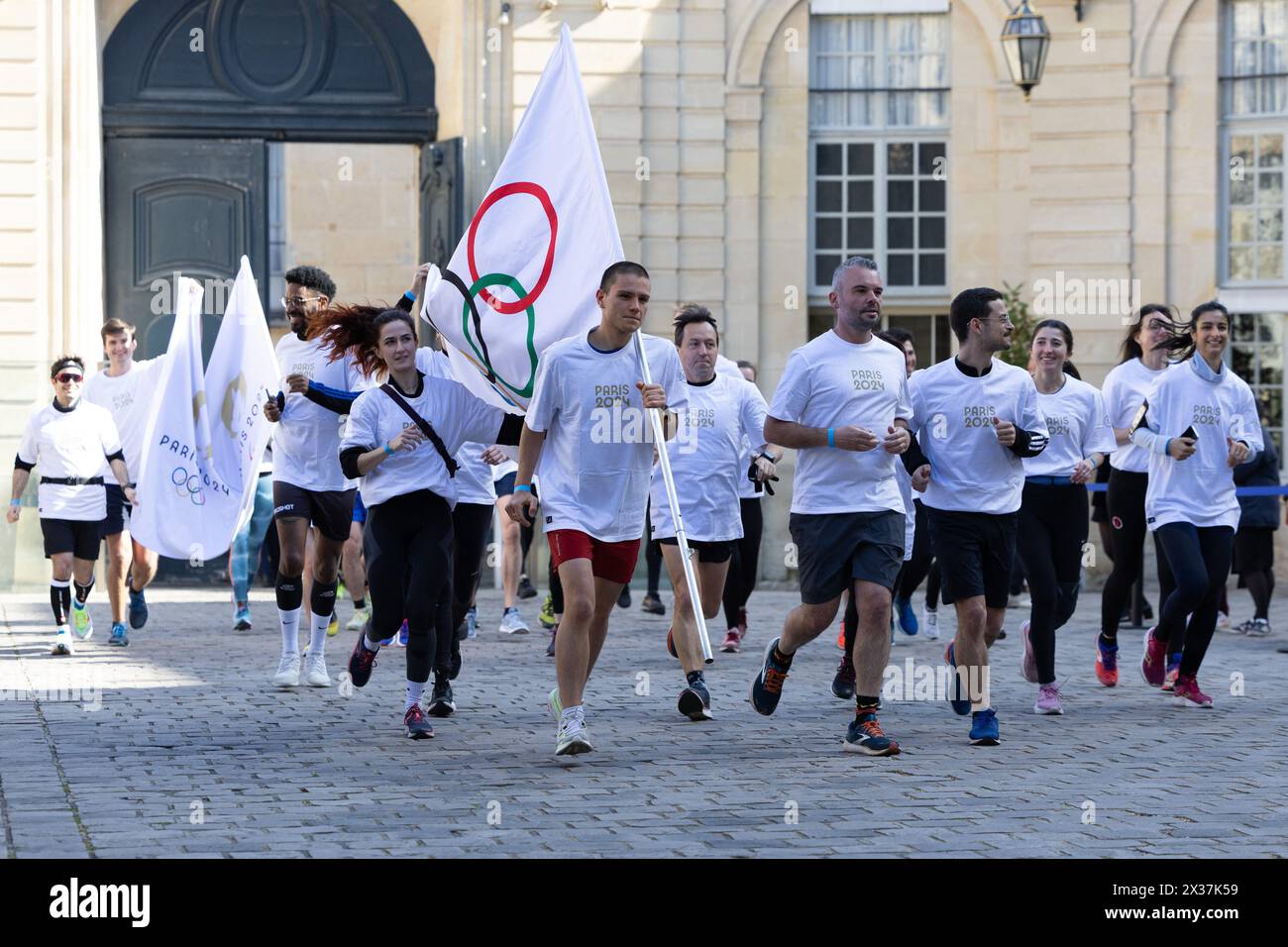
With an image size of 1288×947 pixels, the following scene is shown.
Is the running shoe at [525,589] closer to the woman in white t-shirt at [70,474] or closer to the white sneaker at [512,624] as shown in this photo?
the white sneaker at [512,624]

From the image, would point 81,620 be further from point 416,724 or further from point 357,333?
point 416,724

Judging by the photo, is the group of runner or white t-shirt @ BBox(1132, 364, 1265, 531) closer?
the group of runner

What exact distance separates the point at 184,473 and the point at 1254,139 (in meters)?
10.3

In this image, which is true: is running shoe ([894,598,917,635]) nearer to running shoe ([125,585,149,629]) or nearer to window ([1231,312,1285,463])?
running shoe ([125,585,149,629])

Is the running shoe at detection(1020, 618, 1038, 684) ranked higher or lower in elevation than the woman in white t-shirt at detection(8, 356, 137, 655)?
lower

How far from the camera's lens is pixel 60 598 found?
12891 millimetres

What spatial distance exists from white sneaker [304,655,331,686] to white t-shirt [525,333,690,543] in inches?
111

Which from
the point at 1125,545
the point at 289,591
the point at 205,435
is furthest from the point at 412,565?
the point at 1125,545

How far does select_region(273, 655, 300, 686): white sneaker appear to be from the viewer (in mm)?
10773

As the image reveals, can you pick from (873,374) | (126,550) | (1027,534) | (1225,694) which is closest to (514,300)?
(873,374)

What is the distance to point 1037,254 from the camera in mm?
18391

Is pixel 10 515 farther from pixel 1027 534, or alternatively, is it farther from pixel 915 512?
pixel 1027 534

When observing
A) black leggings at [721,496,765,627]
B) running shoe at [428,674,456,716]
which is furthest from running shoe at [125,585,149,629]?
running shoe at [428,674,456,716]

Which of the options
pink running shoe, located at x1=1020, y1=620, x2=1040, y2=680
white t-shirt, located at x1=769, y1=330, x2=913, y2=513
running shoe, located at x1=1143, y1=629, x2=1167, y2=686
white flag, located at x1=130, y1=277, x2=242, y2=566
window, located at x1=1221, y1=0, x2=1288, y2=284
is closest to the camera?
white t-shirt, located at x1=769, y1=330, x2=913, y2=513
